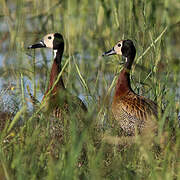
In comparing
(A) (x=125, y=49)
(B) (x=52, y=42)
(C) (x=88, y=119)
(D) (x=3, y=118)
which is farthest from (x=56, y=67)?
(C) (x=88, y=119)

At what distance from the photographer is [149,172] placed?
10.8 feet

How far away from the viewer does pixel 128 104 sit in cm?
532

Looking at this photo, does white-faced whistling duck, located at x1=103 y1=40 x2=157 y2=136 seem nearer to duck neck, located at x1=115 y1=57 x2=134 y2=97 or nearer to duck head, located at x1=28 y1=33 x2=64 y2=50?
duck neck, located at x1=115 y1=57 x2=134 y2=97

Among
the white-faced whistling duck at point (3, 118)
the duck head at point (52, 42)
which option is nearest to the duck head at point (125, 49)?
the duck head at point (52, 42)

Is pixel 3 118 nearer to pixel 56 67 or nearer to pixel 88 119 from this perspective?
pixel 88 119

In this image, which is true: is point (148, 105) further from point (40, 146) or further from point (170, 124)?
point (40, 146)

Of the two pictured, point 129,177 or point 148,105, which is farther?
point 148,105

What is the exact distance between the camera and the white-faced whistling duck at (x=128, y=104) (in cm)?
494

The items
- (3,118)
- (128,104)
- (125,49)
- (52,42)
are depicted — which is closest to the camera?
(3,118)

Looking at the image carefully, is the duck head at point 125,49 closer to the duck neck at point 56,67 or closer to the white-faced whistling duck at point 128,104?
the white-faced whistling duck at point 128,104

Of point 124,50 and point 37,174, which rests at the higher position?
point 124,50

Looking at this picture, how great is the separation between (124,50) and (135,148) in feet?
7.78

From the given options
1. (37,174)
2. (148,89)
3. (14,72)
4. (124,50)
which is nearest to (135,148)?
(37,174)

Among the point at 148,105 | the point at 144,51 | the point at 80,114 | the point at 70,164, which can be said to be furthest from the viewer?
the point at 148,105
